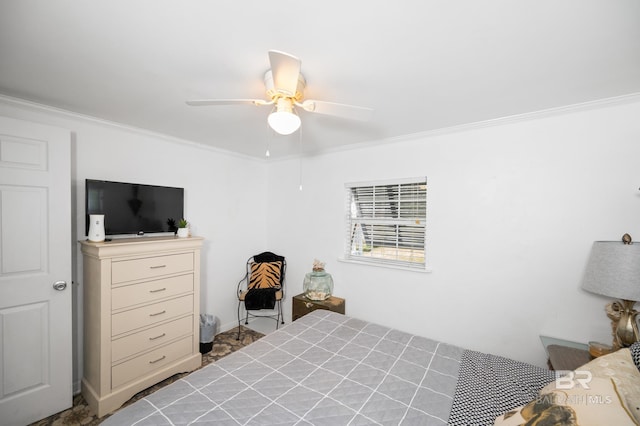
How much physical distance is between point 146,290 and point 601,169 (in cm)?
Answer: 394

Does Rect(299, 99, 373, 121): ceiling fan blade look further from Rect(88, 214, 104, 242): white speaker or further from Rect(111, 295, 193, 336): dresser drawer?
Rect(111, 295, 193, 336): dresser drawer

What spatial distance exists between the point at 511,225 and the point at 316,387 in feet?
7.08

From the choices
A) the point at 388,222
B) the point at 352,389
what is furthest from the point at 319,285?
the point at 352,389

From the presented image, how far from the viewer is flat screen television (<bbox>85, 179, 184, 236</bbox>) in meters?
2.41

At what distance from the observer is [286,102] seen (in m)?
1.60

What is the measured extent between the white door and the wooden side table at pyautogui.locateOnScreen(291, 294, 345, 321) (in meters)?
2.13

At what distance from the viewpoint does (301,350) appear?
179 cm

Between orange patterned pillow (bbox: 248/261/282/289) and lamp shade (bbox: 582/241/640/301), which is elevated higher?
lamp shade (bbox: 582/241/640/301)

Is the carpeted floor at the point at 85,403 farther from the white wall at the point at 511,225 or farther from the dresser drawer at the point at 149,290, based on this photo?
the white wall at the point at 511,225

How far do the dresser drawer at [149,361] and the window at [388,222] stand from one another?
206cm

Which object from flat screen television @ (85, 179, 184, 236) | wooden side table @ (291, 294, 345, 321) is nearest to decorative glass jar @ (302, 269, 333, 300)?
wooden side table @ (291, 294, 345, 321)

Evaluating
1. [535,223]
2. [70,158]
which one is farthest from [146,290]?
[535,223]

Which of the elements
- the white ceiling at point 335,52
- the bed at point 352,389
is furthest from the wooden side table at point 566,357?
the white ceiling at point 335,52

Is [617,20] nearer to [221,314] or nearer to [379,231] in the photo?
[379,231]
